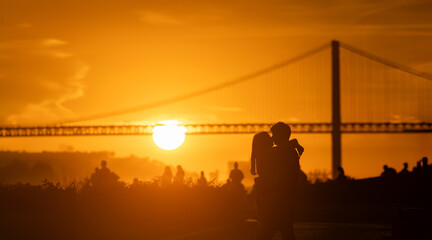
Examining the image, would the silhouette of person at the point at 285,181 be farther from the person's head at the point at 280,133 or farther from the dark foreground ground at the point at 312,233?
the dark foreground ground at the point at 312,233

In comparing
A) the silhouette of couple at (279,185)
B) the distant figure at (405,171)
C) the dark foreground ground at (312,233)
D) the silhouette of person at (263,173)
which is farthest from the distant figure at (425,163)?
the silhouette of couple at (279,185)

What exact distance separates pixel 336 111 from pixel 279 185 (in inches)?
2650

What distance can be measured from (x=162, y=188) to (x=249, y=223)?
202 centimetres

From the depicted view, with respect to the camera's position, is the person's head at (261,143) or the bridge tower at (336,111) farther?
the bridge tower at (336,111)

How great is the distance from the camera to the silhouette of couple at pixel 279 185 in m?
10.1

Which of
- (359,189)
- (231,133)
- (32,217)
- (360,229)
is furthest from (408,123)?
(32,217)

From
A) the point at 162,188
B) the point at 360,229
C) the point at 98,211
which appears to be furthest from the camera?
the point at 360,229

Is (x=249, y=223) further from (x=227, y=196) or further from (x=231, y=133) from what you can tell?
(x=231, y=133)

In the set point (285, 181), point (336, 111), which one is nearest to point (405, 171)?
point (285, 181)

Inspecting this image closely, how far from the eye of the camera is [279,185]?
33.3ft

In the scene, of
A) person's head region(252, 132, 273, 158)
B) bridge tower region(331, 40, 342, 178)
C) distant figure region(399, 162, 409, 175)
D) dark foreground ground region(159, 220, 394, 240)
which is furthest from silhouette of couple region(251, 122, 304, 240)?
bridge tower region(331, 40, 342, 178)

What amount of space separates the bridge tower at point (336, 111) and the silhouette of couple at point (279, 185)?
60649mm

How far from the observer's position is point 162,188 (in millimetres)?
14625

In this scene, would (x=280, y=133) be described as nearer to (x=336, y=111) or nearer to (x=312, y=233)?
(x=312, y=233)
